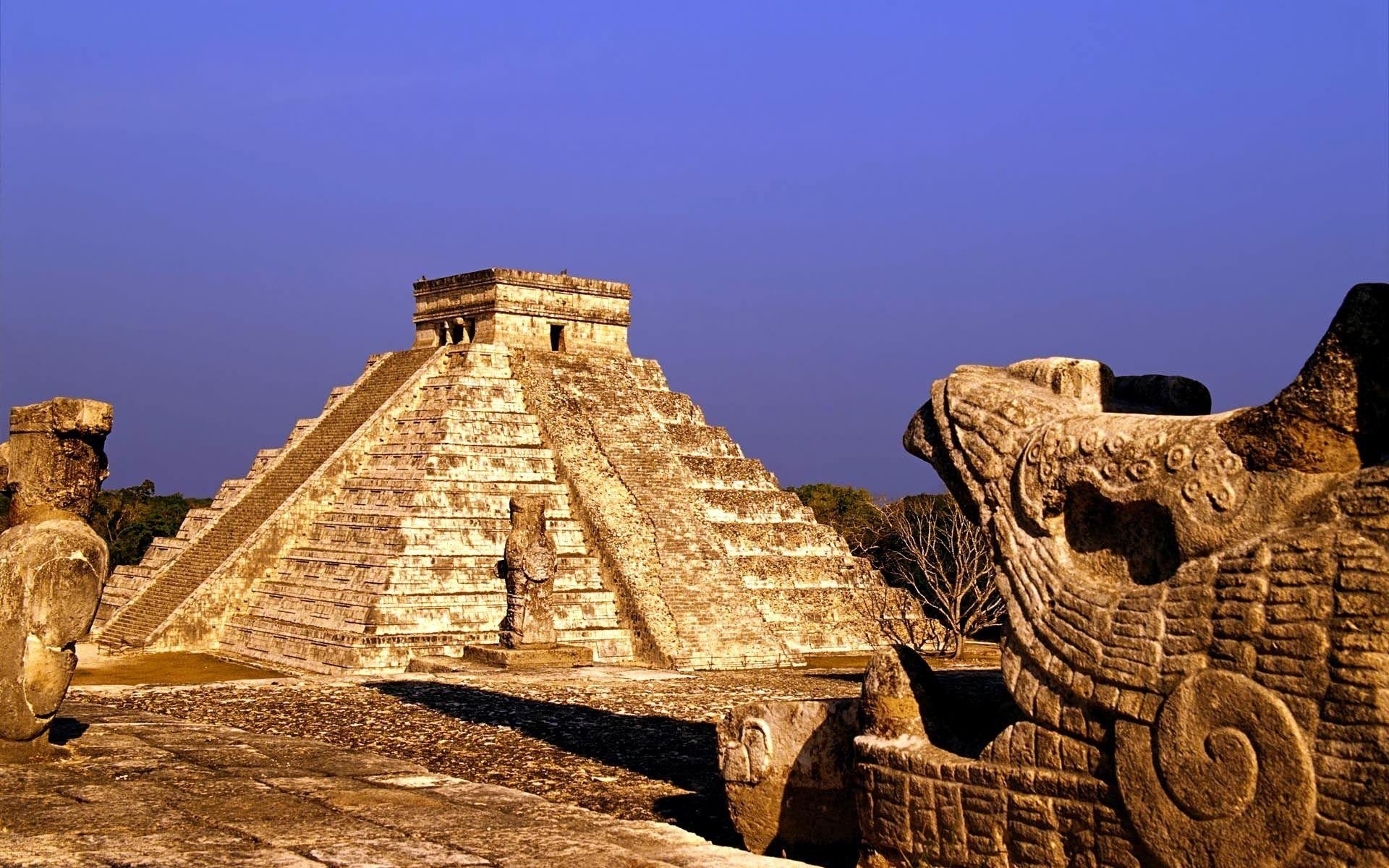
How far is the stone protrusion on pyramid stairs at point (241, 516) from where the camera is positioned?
22312 mm

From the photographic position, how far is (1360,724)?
15.0ft

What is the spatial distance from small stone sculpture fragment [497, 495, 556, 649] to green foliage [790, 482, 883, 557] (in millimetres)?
17110

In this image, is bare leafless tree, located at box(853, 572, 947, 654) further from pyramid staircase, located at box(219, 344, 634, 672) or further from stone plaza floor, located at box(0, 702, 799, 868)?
stone plaza floor, located at box(0, 702, 799, 868)

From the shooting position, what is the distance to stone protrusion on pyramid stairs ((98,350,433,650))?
22.3 m

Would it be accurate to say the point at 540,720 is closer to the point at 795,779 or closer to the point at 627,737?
the point at 627,737

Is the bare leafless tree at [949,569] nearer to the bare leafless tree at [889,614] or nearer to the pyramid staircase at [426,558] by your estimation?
the bare leafless tree at [889,614]

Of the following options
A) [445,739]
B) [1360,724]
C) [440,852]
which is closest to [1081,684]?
[1360,724]

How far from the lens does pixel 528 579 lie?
58.9ft

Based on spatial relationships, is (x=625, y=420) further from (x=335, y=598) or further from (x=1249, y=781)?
(x=1249, y=781)

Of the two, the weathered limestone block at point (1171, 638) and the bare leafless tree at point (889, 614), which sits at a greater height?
the weathered limestone block at point (1171, 638)

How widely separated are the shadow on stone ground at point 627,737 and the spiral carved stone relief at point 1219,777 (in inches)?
89.9

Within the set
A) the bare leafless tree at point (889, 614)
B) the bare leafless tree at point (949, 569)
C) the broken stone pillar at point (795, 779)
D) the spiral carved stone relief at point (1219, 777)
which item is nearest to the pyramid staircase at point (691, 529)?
the bare leafless tree at point (889, 614)

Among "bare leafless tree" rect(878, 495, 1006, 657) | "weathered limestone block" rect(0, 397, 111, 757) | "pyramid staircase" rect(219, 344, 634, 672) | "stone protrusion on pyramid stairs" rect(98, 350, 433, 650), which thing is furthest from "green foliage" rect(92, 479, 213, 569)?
"weathered limestone block" rect(0, 397, 111, 757)

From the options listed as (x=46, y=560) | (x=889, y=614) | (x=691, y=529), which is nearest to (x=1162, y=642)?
(x=46, y=560)
